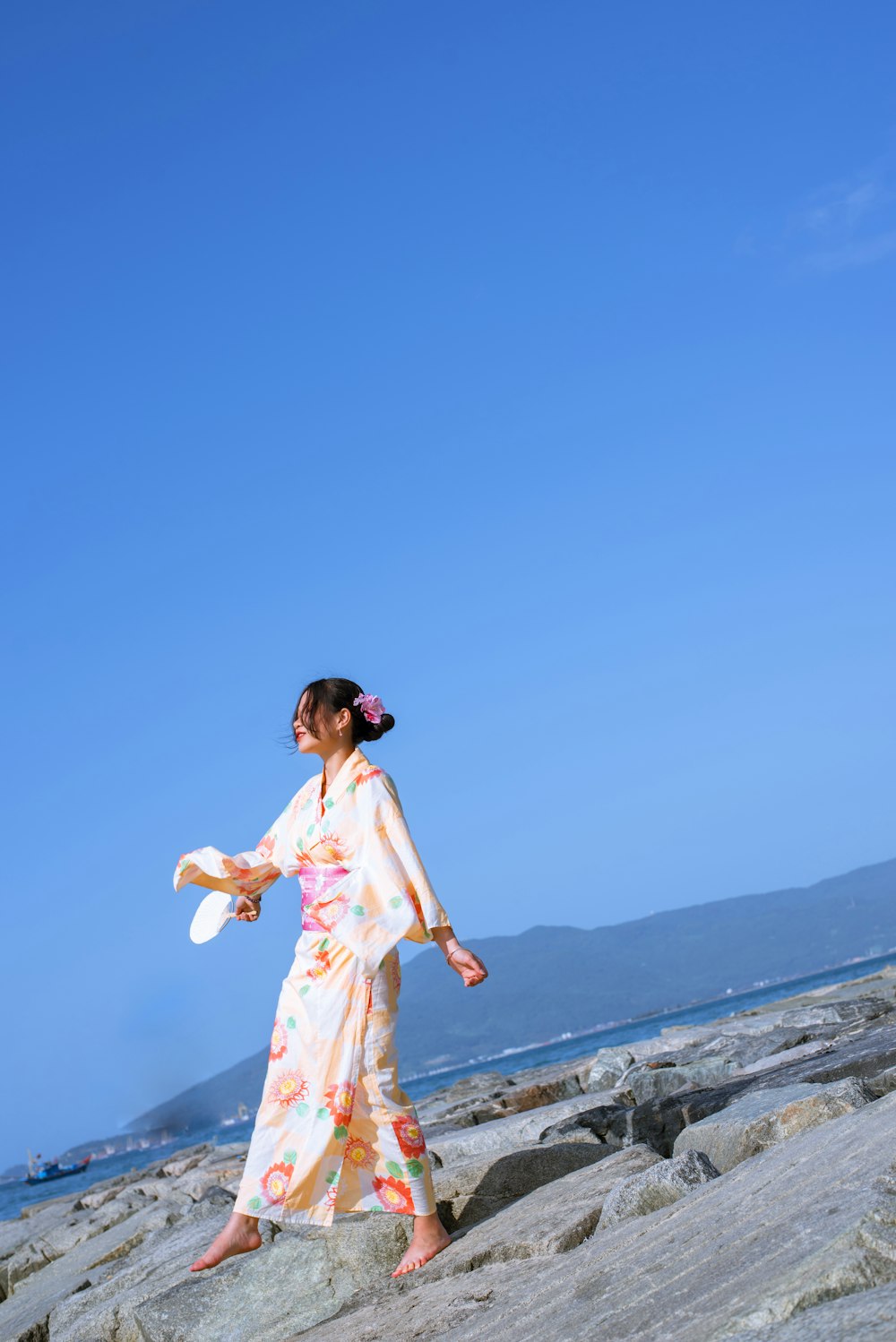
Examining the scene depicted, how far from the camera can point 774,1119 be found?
3668 millimetres

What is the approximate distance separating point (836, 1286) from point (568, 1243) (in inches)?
57.8

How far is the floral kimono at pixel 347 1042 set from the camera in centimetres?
393

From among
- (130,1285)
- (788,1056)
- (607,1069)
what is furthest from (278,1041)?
(607,1069)

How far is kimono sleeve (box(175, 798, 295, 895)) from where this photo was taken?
14.9ft

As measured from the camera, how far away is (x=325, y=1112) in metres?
3.95

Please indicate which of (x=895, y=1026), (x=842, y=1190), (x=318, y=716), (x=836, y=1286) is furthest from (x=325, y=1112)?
(x=895, y=1026)

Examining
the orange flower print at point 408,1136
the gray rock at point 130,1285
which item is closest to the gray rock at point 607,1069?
the gray rock at point 130,1285

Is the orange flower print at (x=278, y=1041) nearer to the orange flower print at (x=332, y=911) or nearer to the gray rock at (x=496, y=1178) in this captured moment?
the orange flower print at (x=332, y=911)

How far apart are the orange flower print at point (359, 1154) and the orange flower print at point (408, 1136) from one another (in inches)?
4.0

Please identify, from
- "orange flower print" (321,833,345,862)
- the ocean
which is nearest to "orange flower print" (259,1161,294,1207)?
"orange flower print" (321,833,345,862)

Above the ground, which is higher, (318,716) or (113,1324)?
(318,716)

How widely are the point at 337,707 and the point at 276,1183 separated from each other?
169cm

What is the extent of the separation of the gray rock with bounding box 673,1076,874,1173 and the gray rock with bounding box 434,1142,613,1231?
0.69m

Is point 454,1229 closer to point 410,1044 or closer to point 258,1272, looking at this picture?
point 258,1272
